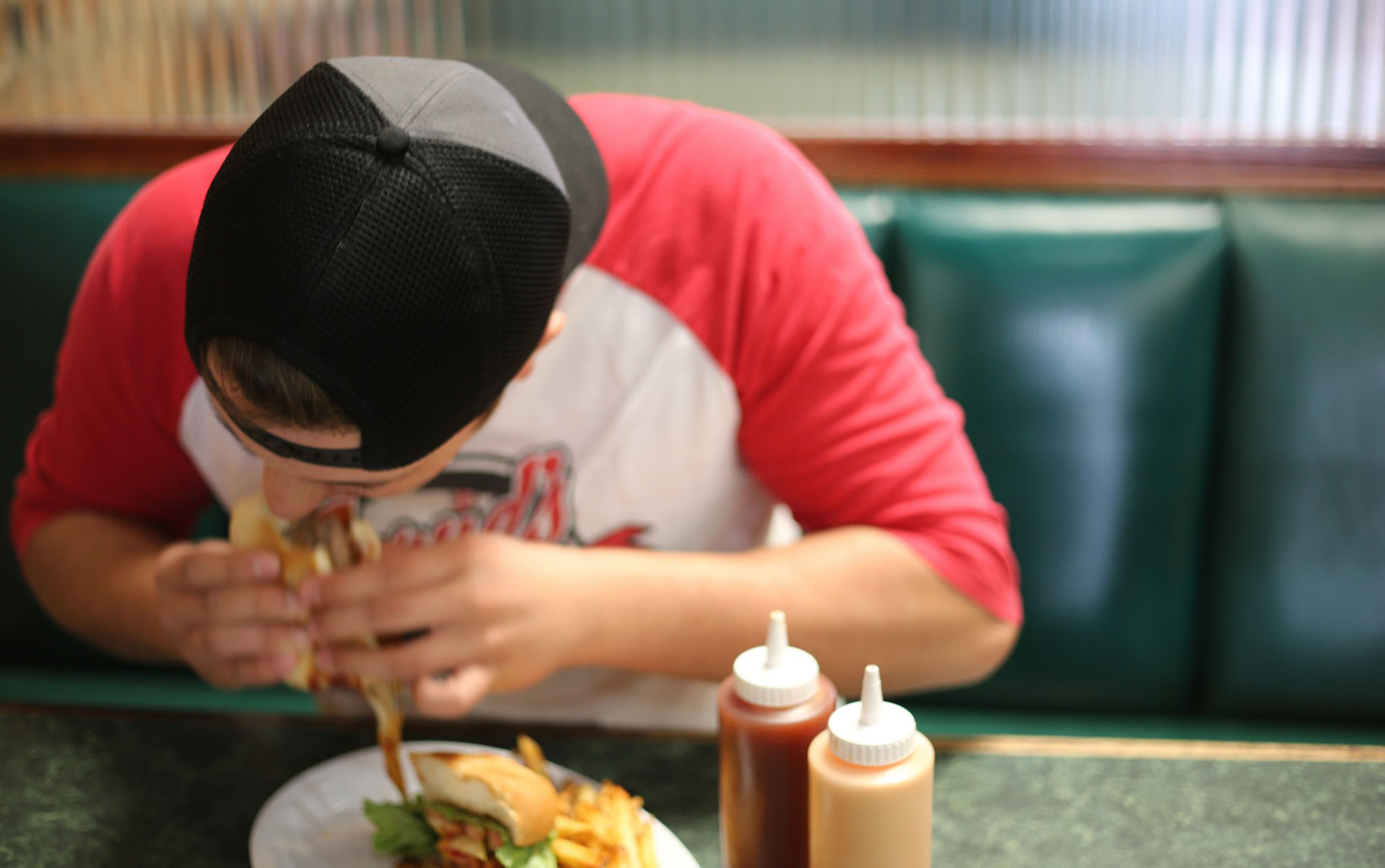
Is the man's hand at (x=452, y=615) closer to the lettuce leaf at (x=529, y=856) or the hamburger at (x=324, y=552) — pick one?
the hamburger at (x=324, y=552)

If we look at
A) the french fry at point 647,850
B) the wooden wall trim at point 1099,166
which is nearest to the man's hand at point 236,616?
the french fry at point 647,850

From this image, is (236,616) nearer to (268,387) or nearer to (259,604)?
(259,604)

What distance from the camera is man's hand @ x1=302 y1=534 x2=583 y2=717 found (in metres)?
0.90

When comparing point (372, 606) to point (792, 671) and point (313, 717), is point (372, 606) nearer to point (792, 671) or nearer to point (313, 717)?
point (313, 717)

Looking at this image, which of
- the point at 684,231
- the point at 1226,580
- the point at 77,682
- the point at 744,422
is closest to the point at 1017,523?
the point at 1226,580

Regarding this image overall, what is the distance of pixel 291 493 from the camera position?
0.83 meters

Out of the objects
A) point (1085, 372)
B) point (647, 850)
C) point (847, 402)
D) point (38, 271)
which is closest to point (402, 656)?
point (647, 850)

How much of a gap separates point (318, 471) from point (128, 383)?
1.63 ft

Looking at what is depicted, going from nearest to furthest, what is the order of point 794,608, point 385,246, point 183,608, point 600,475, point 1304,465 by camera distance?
point 385,246 < point 183,608 < point 794,608 < point 600,475 < point 1304,465

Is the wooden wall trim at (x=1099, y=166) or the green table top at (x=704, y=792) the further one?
the wooden wall trim at (x=1099, y=166)

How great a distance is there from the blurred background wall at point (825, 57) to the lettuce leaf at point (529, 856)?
1.26 metres

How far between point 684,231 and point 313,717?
59 centimetres

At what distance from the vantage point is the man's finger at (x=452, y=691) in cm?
92

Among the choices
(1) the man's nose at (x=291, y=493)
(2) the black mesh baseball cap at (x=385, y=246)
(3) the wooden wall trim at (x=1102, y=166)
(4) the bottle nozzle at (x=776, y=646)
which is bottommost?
(4) the bottle nozzle at (x=776, y=646)
